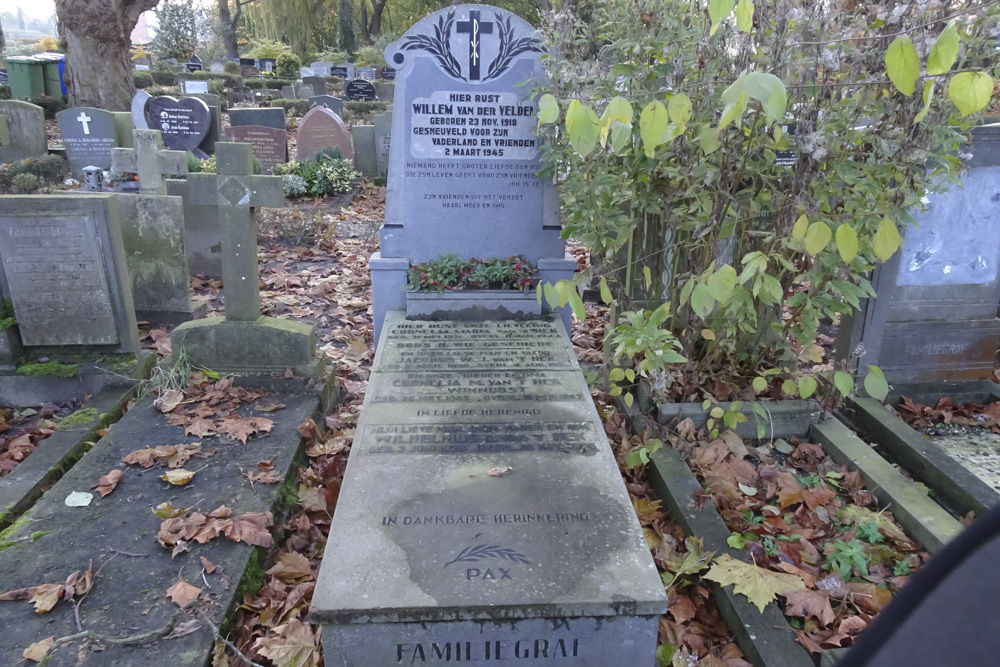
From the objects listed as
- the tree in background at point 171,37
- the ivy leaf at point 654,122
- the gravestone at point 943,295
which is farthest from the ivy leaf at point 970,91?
the tree in background at point 171,37

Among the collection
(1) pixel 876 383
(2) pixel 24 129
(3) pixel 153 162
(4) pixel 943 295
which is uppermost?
(2) pixel 24 129

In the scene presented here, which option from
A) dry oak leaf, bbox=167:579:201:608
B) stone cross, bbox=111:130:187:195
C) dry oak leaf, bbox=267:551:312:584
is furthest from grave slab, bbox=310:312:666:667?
stone cross, bbox=111:130:187:195

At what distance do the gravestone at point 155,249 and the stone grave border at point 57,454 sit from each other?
1378 millimetres

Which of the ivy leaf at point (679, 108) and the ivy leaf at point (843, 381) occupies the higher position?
the ivy leaf at point (679, 108)

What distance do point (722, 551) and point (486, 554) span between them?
120 cm

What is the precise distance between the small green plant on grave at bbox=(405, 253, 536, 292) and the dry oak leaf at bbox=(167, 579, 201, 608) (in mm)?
2519

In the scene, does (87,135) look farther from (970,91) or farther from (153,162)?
(970,91)

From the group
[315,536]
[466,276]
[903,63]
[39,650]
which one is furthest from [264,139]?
[903,63]

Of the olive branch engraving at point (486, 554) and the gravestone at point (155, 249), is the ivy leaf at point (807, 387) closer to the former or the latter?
the olive branch engraving at point (486, 554)

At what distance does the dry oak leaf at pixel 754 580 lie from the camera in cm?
264

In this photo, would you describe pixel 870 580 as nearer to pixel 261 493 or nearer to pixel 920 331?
pixel 920 331

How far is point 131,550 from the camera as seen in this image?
9.73 feet

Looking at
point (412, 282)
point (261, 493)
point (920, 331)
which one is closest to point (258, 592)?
point (261, 493)

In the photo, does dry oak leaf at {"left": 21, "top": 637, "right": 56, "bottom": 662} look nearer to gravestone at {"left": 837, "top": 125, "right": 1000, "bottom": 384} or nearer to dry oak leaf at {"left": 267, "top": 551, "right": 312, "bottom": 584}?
dry oak leaf at {"left": 267, "top": 551, "right": 312, "bottom": 584}
